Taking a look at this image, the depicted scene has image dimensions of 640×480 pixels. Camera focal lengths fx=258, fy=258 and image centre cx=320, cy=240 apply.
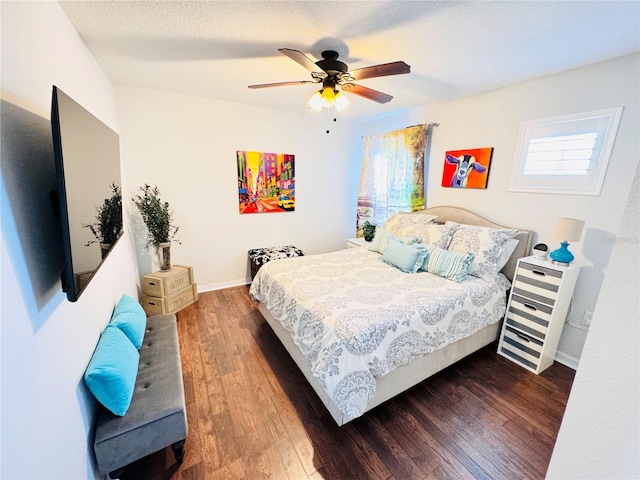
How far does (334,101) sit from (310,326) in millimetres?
1679

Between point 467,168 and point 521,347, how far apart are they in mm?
1868

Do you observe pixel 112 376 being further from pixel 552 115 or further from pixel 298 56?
pixel 552 115

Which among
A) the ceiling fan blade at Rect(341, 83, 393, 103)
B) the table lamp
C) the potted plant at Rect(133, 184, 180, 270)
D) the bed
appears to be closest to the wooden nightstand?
the potted plant at Rect(133, 184, 180, 270)

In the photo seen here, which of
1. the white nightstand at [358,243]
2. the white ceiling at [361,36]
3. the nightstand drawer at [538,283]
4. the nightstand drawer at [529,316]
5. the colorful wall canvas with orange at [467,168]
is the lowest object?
the nightstand drawer at [529,316]

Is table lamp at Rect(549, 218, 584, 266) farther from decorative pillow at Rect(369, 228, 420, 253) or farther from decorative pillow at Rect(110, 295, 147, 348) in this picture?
decorative pillow at Rect(110, 295, 147, 348)

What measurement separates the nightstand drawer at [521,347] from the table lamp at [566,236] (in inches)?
26.9

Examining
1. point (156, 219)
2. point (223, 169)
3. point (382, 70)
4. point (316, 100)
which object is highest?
point (382, 70)

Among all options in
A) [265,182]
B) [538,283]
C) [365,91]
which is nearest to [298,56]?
[365,91]

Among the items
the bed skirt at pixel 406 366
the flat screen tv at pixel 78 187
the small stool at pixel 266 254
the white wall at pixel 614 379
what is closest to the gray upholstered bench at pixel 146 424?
the flat screen tv at pixel 78 187

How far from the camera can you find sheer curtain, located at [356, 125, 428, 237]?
11.1ft

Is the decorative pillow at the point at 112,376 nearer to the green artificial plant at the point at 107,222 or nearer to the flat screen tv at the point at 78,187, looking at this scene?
the flat screen tv at the point at 78,187

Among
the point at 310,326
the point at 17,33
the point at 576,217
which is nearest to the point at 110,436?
the point at 310,326

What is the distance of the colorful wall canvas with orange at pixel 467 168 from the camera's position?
2.76 metres

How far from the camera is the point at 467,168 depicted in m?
2.92
